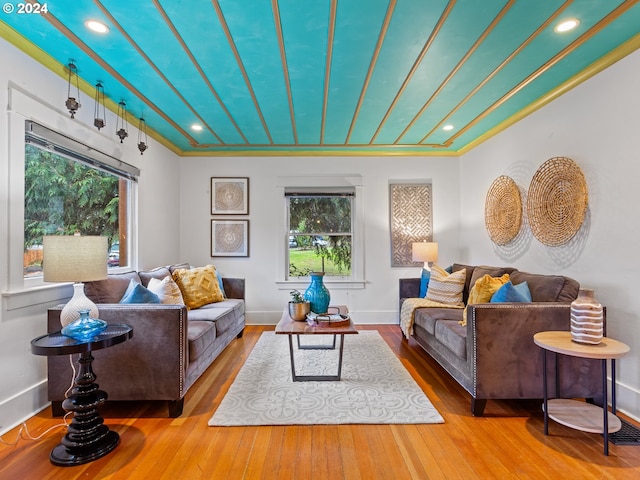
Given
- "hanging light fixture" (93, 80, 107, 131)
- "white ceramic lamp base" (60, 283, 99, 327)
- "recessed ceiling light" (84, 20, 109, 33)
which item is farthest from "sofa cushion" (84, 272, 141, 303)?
"recessed ceiling light" (84, 20, 109, 33)

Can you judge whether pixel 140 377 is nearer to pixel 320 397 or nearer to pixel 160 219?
pixel 320 397

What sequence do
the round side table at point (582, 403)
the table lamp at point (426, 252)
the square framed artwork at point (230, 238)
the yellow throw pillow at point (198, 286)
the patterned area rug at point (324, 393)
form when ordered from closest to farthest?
the round side table at point (582, 403) < the patterned area rug at point (324, 393) < the yellow throw pillow at point (198, 286) < the table lamp at point (426, 252) < the square framed artwork at point (230, 238)

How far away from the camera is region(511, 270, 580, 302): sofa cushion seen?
246 cm

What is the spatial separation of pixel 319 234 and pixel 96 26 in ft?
11.4

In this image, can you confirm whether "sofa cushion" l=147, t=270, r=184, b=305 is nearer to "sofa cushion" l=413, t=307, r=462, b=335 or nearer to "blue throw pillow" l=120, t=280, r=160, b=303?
"blue throw pillow" l=120, t=280, r=160, b=303

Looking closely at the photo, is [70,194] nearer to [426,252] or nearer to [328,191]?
[328,191]

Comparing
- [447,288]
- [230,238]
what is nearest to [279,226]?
[230,238]

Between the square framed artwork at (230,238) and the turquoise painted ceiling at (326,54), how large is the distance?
1.53 m

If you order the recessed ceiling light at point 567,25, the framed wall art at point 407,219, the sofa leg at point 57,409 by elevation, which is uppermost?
A: the recessed ceiling light at point 567,25

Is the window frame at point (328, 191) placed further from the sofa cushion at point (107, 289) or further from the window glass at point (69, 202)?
the sofa cushion at point (107, 289)

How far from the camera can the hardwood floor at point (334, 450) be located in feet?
5.65

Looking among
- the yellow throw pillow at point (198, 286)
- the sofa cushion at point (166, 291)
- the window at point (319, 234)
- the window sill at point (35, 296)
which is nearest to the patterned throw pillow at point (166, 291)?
the sofa cushion at point (166, 291)

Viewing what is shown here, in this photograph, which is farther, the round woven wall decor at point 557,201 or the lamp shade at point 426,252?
the lamp shade at point 426,252

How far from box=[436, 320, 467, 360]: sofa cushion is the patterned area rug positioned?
428 millimetres
